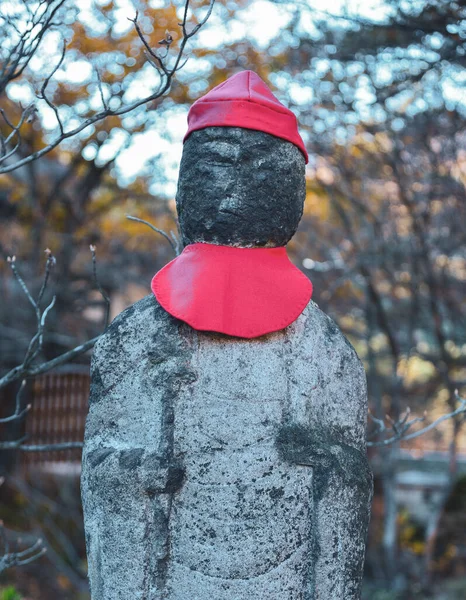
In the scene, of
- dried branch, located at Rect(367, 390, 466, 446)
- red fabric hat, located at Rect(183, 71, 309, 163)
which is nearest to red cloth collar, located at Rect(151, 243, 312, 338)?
red fabric hat, located at Rect(183, 71, 309, 163)

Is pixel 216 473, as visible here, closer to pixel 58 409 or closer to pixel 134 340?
pixel 134 340

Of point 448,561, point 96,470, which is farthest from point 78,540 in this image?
point 96,470

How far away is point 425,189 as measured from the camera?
5824 millimetres

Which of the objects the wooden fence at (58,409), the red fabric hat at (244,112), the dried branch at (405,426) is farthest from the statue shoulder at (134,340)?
the wooden fence at (58,409)

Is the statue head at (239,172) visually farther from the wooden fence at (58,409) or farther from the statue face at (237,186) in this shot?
the wooden fence at (58,409)

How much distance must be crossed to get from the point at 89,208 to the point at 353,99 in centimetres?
364

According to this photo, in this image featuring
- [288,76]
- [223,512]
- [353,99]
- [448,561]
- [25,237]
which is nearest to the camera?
[223,512]

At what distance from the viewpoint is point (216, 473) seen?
6.72 feet

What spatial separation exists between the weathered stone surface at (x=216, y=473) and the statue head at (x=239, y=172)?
0.33 meters

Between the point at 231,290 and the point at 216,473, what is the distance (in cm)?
57

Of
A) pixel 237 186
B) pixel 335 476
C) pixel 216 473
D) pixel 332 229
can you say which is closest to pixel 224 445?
pixel 216 473

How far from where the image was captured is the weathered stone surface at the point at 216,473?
6.65ft

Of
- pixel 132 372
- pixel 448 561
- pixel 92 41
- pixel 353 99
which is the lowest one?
pixel 448 561

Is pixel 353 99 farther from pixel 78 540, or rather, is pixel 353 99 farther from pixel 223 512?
pixel 78 540
